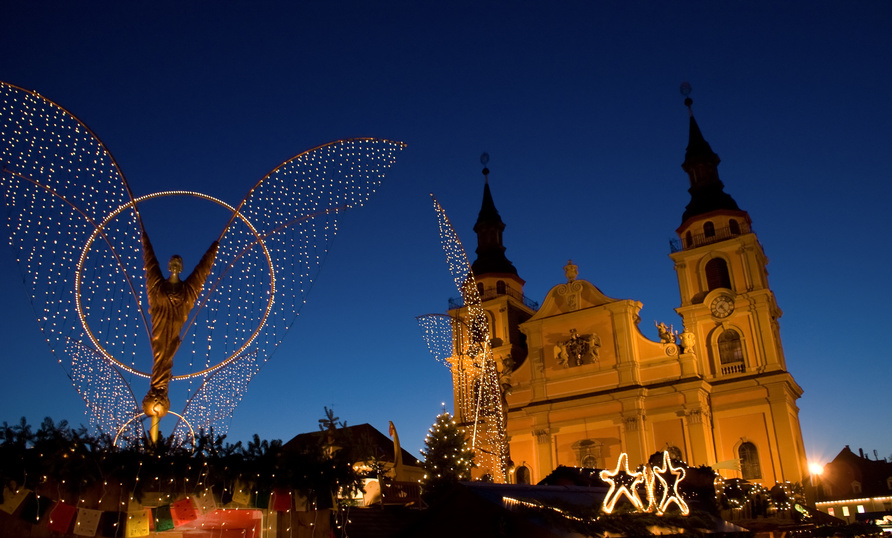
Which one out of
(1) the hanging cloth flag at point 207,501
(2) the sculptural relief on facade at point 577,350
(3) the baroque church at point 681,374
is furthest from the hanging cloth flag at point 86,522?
(2) the sculptural relief on facade at point 577,350

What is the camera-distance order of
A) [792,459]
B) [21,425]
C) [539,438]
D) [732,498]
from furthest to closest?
[539,438] → [792,459] → [732,498] → [21,425]

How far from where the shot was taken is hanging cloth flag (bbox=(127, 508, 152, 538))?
916 cm

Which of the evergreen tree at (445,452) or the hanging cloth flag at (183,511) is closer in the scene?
the hanging cloth flag at (183,511)

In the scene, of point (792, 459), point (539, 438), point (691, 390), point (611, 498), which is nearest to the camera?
point (611, 498)

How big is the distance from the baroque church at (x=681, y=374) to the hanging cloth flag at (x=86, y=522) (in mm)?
24871

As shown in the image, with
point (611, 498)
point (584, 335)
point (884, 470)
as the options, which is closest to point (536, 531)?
point (611, 498)

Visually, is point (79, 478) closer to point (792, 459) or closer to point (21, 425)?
point (21, 425)

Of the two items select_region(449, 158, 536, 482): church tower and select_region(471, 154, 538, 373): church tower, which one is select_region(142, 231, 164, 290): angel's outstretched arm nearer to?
select_region(449, 158, 536, 482): church tower

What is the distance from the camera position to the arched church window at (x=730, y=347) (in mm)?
36031

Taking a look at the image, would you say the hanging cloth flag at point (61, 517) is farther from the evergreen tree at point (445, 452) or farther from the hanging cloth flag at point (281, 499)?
the evergreen tree at point (445, 452)

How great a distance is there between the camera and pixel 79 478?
8.68m

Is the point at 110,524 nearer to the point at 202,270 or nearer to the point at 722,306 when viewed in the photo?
the point at 202,270

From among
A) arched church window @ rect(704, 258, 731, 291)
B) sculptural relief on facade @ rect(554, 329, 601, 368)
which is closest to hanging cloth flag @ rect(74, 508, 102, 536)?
sculptural relief on facade @ rect(554, 329, 601, 368)

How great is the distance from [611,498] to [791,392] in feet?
91.3
